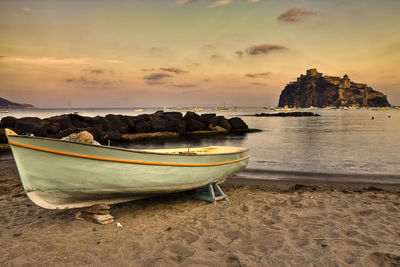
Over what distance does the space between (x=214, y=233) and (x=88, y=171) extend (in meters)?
2.68

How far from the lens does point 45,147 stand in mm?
4922

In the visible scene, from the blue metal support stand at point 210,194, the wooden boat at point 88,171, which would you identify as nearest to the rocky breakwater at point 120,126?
the blue metal support stand at point 210,194

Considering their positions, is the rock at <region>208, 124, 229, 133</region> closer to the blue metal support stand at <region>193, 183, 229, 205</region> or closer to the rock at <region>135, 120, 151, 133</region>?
the rock at <region>135, 120, 151, 133</region>

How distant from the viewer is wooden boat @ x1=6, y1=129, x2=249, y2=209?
4980mm

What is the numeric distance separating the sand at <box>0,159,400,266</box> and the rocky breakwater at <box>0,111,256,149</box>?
16.1 m

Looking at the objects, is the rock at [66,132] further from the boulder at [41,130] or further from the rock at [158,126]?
the rock at [158,126]

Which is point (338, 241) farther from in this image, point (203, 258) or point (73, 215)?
point (73, 215)

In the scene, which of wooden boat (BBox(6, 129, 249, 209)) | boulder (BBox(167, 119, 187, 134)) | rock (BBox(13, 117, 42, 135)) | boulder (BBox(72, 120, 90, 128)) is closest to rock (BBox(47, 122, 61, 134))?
rock (BBox(13, 117, 42, 135))

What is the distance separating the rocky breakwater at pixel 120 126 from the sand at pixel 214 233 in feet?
52.9

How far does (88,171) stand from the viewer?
5.30 meters

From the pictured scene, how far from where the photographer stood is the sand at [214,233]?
14.0 feet

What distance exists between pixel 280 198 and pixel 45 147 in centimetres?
586

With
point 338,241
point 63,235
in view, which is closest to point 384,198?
point 338,241

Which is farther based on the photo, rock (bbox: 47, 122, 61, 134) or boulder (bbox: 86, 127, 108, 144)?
rock (bbox: 47, 122, 61, 134)
